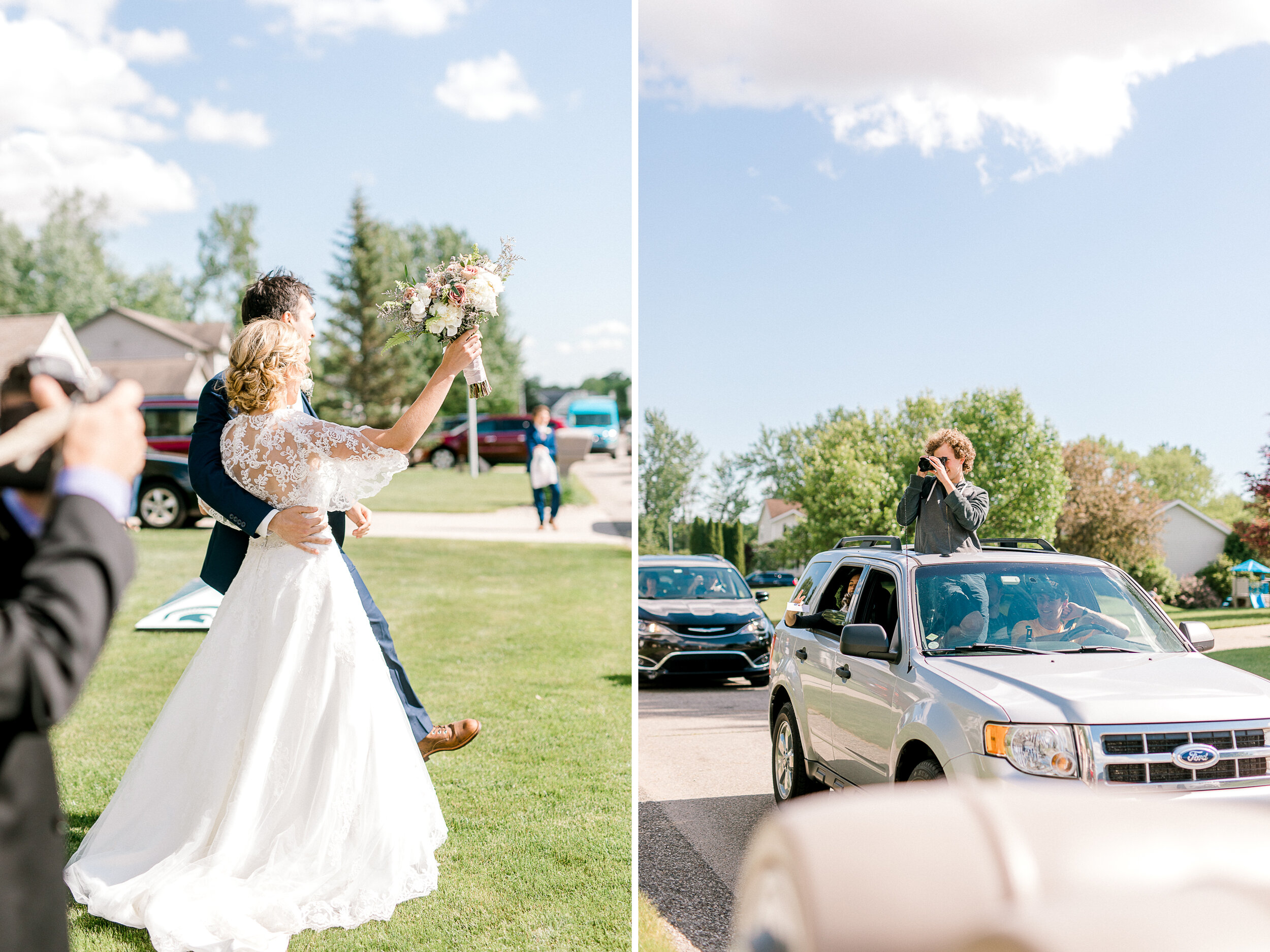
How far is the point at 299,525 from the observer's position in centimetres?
439

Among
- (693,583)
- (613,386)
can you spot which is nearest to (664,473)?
(693,583)

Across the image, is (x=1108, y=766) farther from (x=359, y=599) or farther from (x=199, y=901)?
(x=199, y=901)

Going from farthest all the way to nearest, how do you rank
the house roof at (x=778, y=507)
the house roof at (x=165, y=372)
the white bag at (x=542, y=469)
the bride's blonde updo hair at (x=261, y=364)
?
the house roof at (x=165, y=372) < the house roof at (x=778, y=507) < the white bag at (x=542, y=469) < the bride's blonde updo hair at (x=261, y=364)

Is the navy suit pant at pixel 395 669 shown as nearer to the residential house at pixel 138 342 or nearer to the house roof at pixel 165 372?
the house roof at pixel 165 372

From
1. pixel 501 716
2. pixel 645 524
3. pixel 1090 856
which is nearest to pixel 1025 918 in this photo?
pixel 1090 856

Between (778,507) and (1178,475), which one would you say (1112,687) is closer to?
(1178,475)

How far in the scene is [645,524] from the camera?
46.3 ft

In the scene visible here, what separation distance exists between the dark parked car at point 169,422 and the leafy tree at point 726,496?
1305 cm

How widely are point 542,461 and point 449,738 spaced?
688 inches

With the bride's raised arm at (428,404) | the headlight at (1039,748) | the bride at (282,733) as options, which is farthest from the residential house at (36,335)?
the headlight at (1039,748)

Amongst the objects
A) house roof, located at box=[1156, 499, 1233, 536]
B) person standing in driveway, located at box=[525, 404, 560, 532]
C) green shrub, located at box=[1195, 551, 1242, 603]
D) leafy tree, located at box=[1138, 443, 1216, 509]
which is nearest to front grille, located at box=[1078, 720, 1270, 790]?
person standing in driveway, located at box=[525, 404, 560, 532]

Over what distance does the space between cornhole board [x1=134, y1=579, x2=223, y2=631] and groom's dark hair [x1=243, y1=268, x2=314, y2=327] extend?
780 centimetres

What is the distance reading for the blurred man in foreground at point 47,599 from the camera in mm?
1649

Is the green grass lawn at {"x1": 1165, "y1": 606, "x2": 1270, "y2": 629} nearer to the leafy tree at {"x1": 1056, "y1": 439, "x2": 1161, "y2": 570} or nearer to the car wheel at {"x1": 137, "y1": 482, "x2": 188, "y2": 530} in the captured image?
the leafy tree at {"x1": 1056, "y1": 439, "x2": 1161, "y2": 570}
